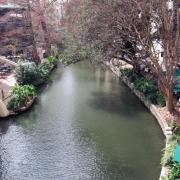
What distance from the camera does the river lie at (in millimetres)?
16812

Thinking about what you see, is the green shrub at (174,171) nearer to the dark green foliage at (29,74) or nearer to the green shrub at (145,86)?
the green shrub at (145,86)

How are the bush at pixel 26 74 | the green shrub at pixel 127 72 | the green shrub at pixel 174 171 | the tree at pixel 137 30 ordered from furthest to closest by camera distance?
the green shrub at pixel 127 72
the bush at pixel 26 74
the tree at pixel 137 30
the green shrub at pixel 174 171

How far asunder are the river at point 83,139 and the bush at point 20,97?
78 cm

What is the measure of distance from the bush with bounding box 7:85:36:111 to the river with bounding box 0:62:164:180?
783 mm

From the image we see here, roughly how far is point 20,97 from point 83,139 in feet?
23.7

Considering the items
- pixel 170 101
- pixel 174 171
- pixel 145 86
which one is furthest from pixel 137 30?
pixel 174 171

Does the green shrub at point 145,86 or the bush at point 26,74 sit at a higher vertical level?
the bush at point 26,74

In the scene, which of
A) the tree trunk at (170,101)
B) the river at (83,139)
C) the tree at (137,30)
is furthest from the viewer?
the tree trunk at (170,101)

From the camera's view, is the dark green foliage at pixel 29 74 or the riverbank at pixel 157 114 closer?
the riverbank at pixel 157 114

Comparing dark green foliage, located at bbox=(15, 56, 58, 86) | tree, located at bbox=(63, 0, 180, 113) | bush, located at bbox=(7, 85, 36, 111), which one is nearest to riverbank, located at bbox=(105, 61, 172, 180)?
tree, located at bbox=(63, 0, 180, 113)

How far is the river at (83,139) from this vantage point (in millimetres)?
16812

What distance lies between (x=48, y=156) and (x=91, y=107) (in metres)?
7.99

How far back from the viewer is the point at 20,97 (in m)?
25.3

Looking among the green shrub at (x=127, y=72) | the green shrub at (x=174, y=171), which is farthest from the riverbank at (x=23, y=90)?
the green shrub at (x=174, y=171)
